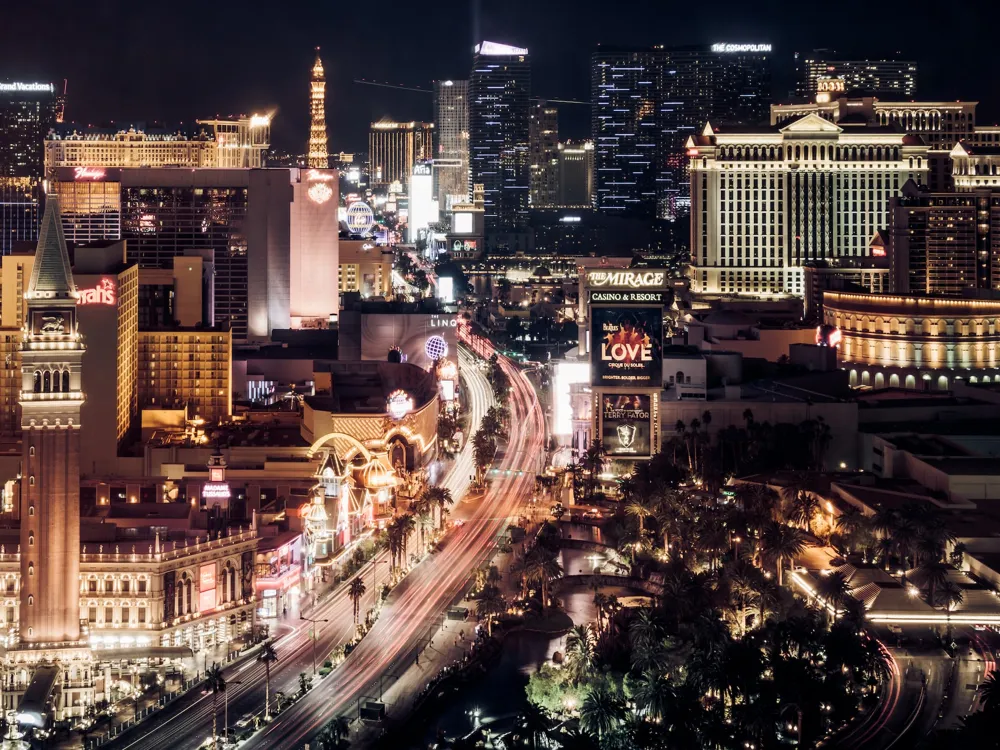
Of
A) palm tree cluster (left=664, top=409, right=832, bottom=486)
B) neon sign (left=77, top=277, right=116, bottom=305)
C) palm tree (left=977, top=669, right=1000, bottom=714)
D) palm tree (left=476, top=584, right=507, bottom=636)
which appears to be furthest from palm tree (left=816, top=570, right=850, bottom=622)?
neon sign (left=77, top=277, right=116, bottom=305)

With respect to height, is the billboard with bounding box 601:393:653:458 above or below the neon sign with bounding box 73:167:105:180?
below

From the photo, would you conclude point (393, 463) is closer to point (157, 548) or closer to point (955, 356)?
point (157, 548)

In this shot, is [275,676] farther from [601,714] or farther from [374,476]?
[374,476]

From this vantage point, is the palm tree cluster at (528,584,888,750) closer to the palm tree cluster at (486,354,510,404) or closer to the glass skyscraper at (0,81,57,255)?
the palm tree cluster at (486,354,510,404)

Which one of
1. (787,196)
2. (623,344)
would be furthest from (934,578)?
(787,196)

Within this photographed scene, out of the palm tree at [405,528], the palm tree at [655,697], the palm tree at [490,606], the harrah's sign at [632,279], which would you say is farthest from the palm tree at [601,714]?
the harrah's sign at [632,279]

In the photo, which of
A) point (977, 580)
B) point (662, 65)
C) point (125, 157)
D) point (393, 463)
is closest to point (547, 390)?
point (393, 463)
